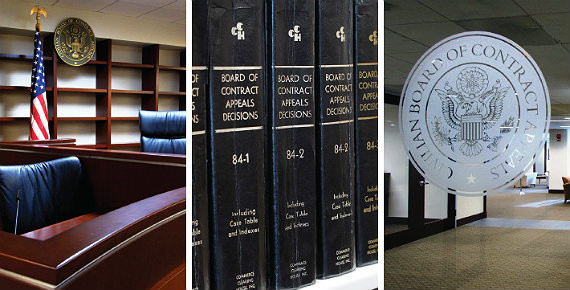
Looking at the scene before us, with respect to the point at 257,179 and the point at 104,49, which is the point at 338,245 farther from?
the point at 104,49

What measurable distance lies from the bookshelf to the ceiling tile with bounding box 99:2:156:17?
27 cm

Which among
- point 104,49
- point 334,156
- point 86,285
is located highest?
point 104,49

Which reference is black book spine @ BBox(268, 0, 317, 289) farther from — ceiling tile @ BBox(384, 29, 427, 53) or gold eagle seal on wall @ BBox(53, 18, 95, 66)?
gold eagle seal on wall @ BBox(53, 18, 95, 66)

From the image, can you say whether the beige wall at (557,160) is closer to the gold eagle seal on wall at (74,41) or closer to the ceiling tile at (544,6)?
the ceiling tile at (544,6)

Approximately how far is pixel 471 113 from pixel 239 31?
20cm

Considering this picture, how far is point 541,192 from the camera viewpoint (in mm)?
372

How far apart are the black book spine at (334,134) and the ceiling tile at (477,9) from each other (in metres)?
0.08

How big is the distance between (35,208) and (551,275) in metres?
1.79

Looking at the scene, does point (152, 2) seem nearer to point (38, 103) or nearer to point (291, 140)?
point (38, 103)

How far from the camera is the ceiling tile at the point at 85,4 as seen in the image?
3.70 meters

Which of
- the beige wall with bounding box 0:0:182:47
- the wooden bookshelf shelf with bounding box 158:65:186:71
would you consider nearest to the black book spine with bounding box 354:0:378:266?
the beige wall with bounding box 0:0:182:47

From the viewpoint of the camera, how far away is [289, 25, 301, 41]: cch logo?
1.23 feet

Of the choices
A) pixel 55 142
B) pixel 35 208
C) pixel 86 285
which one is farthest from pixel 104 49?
pixel 86 285

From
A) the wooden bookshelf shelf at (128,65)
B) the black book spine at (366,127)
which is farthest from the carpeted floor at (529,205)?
the wooden bookshelf shelf at (128,65)
